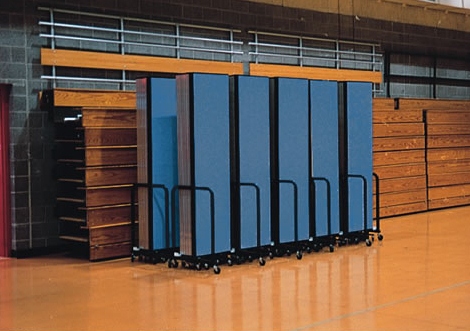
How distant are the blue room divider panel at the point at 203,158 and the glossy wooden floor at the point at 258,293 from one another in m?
0.44

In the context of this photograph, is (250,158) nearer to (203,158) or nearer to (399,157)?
(203,158)

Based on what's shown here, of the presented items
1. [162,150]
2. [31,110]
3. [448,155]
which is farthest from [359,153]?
[448,155]

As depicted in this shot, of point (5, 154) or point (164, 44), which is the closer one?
point (5, 154)

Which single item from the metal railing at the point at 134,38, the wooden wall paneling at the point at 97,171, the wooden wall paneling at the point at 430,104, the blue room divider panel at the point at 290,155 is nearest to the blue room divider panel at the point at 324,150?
the blue room divider panel at the point at 290,155

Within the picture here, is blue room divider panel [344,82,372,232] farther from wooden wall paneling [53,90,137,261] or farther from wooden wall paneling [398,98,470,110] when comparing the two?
wooden wall paneling [398,98,470,110]

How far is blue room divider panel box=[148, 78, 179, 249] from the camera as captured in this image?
916cm

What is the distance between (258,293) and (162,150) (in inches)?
95.8

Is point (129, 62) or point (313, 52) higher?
point (313, 52)

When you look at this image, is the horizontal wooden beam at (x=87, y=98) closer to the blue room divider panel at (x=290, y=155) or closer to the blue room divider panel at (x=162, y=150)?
the blue room divider panel at (x=162, y=150)

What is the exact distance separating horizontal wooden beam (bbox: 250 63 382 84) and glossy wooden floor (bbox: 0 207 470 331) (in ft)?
12.6

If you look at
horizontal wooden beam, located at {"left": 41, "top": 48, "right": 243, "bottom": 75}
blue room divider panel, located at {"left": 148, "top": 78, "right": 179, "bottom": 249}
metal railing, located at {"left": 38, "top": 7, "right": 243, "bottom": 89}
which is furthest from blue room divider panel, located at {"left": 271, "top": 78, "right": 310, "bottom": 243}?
metal railing, located at {"left": 38, "top": 7, "right": 243, "bottom": 89}

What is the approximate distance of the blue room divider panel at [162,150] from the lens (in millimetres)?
9156

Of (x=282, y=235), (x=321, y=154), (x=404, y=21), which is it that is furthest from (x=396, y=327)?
(x=404, y=21)

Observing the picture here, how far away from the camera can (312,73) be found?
13773mm
